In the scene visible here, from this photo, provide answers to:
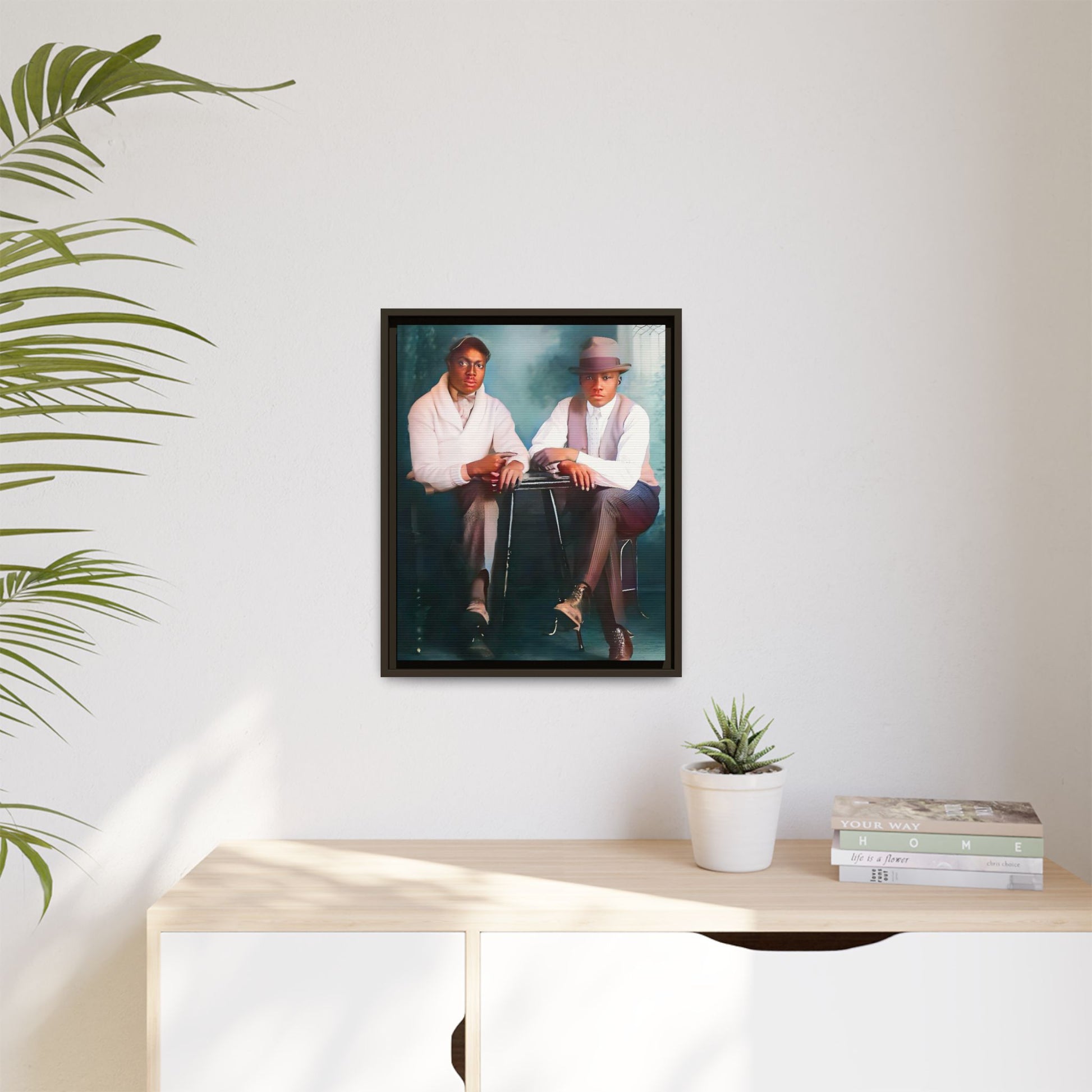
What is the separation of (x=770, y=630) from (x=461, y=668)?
586 mm

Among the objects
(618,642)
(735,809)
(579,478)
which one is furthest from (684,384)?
(735,809)

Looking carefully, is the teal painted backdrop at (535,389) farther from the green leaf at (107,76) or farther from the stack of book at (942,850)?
the green leaf at (107,76)

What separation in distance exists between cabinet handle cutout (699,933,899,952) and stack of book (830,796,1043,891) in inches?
5.2

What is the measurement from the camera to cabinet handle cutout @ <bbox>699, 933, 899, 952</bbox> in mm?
1380

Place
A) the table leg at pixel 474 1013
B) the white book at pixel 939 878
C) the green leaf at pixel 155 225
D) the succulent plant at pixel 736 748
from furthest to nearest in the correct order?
the succulent plant at pixel 736 748 → the white book at pixel 939 878 → the table leg at pixel 474 1013 → the green leaf at pixel 155 225

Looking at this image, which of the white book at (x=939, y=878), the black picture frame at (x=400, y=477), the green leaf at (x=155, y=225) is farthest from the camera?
the black picture frame at (x=400, y=477)

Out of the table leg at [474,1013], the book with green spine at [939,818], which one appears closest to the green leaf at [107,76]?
the table leg at [474,1013]

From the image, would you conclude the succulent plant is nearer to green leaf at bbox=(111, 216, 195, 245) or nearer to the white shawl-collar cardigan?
the white shawl-collar cardigan

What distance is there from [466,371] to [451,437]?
0.13 metres

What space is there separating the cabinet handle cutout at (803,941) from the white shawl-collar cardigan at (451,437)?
888 millimetres

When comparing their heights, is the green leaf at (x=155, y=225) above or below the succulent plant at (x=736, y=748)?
above

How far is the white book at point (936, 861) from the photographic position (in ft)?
4.88

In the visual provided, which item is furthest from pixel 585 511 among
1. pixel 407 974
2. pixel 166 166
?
pixel 166 166

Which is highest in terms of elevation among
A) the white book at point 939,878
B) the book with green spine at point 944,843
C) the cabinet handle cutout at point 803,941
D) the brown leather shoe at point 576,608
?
the brown leather shoe at point 576,608
